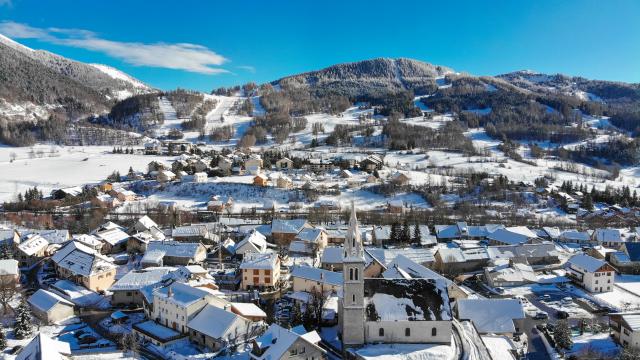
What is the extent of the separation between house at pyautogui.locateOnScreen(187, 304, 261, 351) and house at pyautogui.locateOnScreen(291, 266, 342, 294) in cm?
785

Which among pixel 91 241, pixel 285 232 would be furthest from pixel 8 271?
pixel 285 232

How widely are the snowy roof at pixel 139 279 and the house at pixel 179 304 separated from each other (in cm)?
383

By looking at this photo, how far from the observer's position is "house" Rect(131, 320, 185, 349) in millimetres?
29914

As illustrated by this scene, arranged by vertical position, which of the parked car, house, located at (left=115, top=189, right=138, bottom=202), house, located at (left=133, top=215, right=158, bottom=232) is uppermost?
house, located at (left=115, top=189, right=138, bottom=202)

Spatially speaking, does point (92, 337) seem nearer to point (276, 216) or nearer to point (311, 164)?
point (276, 216)

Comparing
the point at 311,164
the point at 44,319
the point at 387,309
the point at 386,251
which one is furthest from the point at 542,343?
the point at 311,164

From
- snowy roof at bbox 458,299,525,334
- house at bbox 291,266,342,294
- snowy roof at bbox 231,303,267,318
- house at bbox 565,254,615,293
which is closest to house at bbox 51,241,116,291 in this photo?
snowy roof at bbox 231,303,267,318

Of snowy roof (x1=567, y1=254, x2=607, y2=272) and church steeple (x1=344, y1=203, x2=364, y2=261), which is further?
snowy roof (x1=567, y1=254, x2=607, y2=272)

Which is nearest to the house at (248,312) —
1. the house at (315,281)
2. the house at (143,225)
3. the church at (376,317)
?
the house at (315,281)

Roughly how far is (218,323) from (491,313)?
18.0m

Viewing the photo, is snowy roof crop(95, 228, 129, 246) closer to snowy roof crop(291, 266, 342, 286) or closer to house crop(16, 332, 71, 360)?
snowy roof crop(291, 266, 342, 286)

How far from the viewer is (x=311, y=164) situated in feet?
322

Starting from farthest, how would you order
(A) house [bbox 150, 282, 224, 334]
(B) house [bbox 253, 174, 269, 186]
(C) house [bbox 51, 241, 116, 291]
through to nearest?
(B) house [bbox 253, 174, 269, 186]
(C) house [bbox 51, 241, 116, 291]
(A) house [bbox 150, 282, 224, 334]

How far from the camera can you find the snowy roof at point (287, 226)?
54875 millimetres
